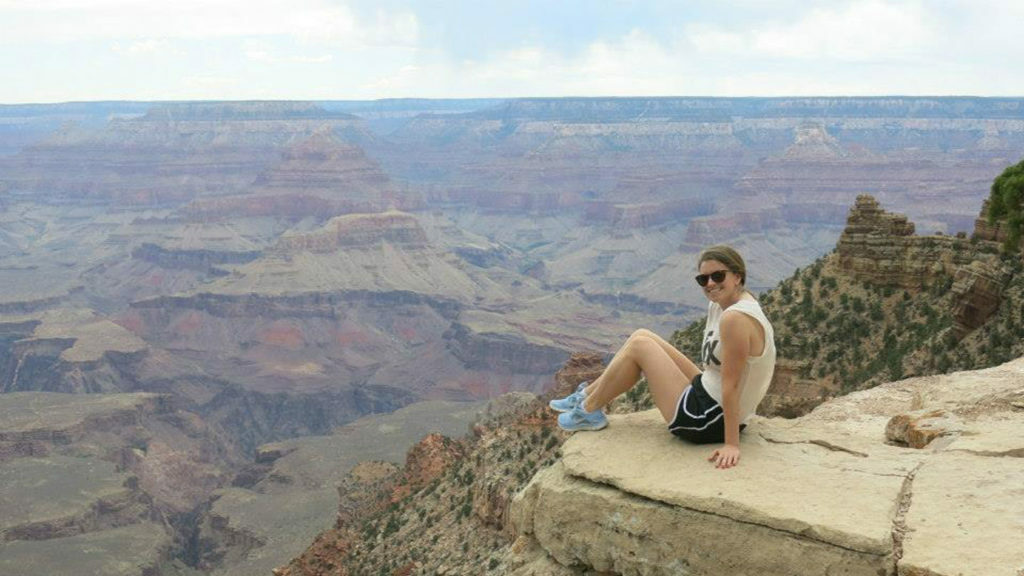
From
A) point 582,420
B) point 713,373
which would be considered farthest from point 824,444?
point 582,420

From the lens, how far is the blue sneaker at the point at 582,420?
33.4 ft

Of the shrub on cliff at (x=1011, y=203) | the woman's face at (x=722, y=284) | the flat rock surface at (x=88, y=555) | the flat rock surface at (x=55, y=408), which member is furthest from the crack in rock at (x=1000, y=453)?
the flat rock surface at (x=55, y=408)

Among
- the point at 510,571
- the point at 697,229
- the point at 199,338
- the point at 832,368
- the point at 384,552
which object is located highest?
the point at 510,571

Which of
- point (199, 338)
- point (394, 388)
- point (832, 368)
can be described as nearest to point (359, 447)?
point (394, 388)

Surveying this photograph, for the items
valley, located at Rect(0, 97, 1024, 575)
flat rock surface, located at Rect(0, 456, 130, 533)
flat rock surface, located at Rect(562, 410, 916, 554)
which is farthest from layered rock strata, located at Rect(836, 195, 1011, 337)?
flat rock surface, located at Rect(0, 456, 130, 533)

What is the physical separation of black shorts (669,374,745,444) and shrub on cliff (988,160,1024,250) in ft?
74.4

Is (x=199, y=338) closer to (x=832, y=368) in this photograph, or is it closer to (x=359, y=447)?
(x=359, y=447)

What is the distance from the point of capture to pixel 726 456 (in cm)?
898

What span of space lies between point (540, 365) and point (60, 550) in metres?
73.7

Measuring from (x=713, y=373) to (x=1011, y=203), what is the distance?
2303 centimetres

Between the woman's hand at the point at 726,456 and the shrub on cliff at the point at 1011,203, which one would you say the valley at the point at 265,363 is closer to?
the shrub on cliff at the point at 1011,203

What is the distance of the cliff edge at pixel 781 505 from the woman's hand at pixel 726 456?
0.08m

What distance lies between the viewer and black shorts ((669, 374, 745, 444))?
944cm

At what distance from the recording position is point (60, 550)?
208ft
